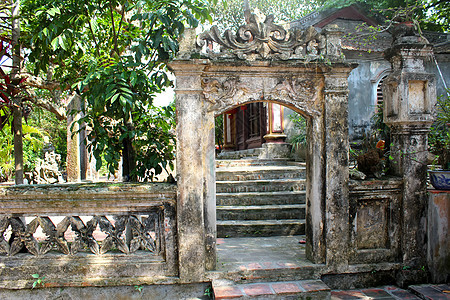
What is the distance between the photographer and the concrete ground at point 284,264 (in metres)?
4.26

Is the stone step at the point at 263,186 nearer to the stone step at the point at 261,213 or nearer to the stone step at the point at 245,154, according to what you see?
the stone step at the point at 261,213

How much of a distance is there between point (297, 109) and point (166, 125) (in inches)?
76.0

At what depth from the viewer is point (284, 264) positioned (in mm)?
4461

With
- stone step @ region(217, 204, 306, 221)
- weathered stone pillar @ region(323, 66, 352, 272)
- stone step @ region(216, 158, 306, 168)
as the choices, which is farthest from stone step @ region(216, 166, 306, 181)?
weathered stone pillar @ region(323, 66, 352, 272)

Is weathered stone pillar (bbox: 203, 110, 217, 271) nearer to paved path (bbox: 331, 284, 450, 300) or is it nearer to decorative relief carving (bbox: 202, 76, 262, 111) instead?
decorative relief carving (bbox: 202, 76, 262, 111)

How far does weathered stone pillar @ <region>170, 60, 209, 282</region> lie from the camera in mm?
4227

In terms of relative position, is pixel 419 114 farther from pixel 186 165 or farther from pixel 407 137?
pixel 186 165

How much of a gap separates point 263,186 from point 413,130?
3.36 m

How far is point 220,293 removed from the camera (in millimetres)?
3957

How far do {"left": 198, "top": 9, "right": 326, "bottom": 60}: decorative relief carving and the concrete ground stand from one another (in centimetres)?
272

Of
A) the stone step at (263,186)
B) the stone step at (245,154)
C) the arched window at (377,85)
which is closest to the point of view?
the stone step at (263,186)

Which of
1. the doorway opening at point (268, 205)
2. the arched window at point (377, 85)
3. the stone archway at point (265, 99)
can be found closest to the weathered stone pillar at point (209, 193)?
the stone archway at point (265, 99)

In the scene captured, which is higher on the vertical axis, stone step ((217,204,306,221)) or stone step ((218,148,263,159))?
stone step ((218,148,263,159))

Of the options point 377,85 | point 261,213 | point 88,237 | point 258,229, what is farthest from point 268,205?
point 377,85
